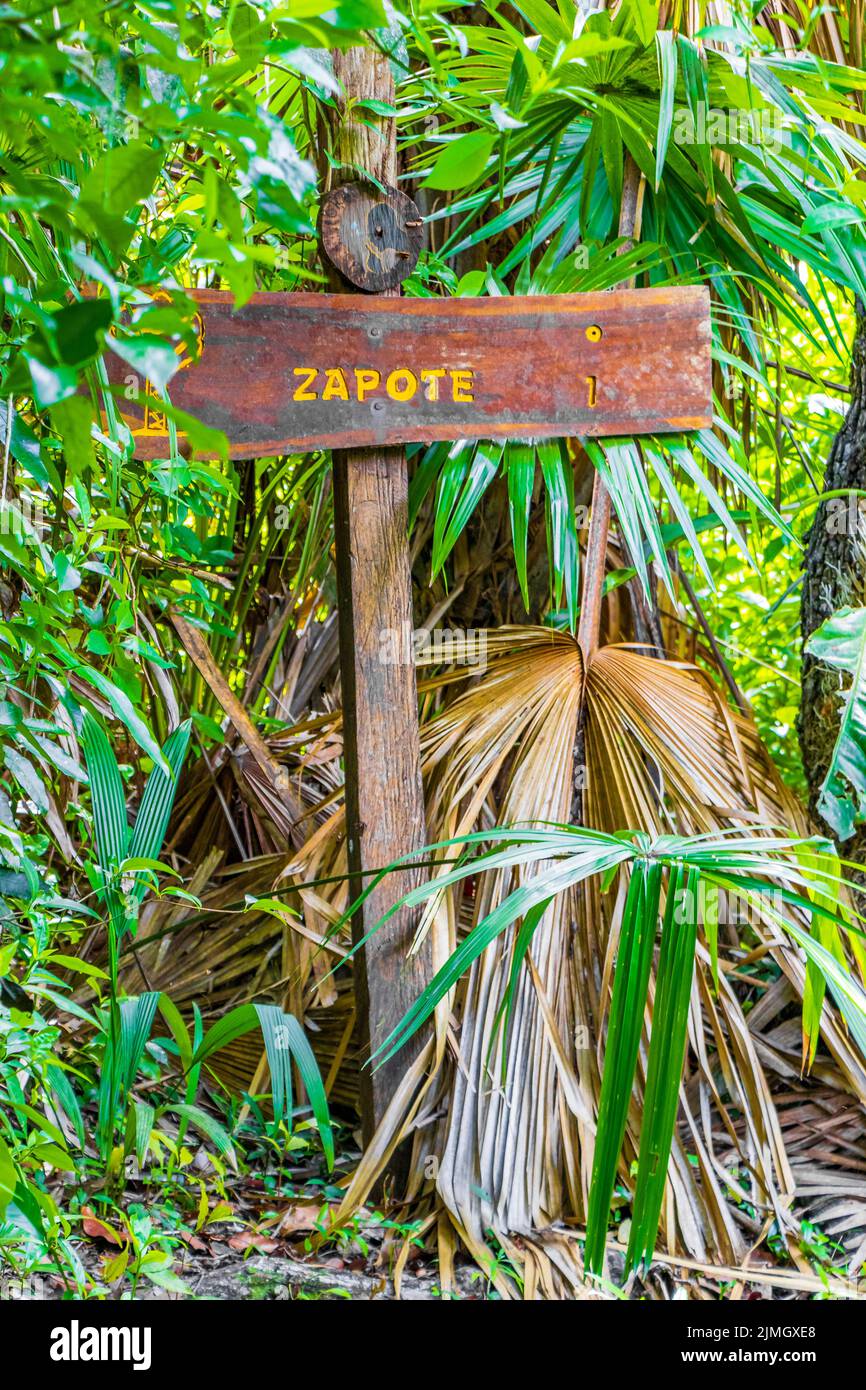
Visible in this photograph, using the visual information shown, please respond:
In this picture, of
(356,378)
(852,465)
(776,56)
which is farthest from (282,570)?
(776,56)

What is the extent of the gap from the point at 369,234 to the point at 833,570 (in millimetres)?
786

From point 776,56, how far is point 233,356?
2.56 ft

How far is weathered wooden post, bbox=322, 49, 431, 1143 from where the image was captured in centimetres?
135

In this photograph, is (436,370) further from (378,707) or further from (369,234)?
(378,707)

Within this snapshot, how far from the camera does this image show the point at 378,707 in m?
1.37

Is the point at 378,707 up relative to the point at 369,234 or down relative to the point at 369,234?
down

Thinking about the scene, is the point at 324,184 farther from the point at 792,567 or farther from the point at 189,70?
the point at 792,567

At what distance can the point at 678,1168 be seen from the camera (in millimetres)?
1372

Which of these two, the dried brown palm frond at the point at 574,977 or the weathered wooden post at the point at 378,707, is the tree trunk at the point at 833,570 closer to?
the dried brown palm frond at the point at 574,977

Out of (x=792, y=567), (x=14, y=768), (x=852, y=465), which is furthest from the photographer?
(x=792, y=567)

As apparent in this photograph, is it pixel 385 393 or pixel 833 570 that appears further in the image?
pixel 833 570

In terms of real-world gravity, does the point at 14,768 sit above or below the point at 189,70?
below

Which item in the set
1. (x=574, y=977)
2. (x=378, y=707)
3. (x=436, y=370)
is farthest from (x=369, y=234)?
(x=574, y=977)

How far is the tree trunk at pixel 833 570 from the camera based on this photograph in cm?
160
